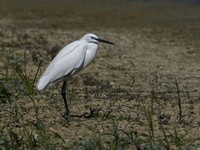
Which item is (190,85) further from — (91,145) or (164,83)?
(91,145)

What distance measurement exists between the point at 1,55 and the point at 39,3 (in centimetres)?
1411

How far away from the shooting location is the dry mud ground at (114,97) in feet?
24.8

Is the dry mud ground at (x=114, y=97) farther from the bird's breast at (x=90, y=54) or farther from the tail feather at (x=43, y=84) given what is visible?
the bird's breast at (x=90, y=54)

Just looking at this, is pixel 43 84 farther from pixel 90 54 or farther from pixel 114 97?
pixel 114 97

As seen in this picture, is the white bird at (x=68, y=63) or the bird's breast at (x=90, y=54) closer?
the white bird at (x=68, y=63)

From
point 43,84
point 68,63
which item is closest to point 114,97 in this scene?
point 68,63

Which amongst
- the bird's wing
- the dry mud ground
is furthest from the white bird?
the dry mud ground

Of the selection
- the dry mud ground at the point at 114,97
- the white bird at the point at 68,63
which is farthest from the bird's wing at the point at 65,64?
the dry mud ground at the point at 114,97

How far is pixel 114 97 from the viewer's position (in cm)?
1028

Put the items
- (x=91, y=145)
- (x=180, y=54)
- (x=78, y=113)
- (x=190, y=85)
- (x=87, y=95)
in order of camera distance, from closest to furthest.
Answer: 1. (x=91, y=145)
2. (x=78, y=113)
3. (x=87, y=95)
4. (x=190, y=85)
5. (x=180, y=54)

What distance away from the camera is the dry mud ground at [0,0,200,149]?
7570 mm

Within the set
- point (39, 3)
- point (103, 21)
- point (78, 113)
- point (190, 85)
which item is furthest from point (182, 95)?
point (39, 3)

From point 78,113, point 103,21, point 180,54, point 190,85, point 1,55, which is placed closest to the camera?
point 78,113

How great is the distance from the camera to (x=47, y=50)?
605 inches
